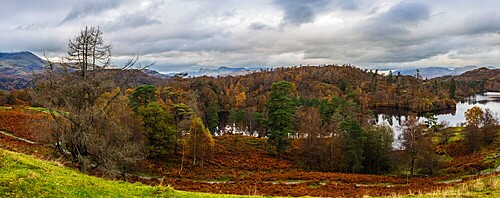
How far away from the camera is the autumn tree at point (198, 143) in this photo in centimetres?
4366

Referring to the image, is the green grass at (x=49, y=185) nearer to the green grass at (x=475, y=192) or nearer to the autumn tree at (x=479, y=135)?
the green grass at (x=475, y=192)

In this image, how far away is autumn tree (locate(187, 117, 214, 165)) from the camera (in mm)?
43656

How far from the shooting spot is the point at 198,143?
43.5 metres

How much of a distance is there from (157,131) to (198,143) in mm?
5253

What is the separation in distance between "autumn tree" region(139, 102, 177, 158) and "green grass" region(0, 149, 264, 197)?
92.4 ft

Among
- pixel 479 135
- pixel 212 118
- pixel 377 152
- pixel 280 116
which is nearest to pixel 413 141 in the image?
pixel 377 152

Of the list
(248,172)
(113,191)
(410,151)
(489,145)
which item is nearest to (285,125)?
(248,172)

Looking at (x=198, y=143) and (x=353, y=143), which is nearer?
(x=198, y=143)

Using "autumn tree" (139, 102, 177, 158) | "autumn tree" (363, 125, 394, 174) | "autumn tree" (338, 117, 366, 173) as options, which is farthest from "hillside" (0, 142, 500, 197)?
"autumn tree" (363, 125, 394, 174)

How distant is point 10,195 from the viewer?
9281 millimetres

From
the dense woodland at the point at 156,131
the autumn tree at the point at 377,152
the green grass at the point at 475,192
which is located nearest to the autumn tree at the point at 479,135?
the dense woodland at the point at 156,131

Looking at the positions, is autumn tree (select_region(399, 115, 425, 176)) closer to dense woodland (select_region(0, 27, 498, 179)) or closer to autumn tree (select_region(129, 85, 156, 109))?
dense woodland (select_region(0, 27, 498, 179))

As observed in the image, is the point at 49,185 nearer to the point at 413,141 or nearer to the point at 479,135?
the point at 413,141

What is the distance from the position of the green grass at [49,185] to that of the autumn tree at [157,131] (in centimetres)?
2817
